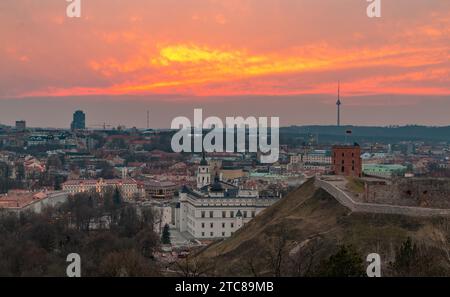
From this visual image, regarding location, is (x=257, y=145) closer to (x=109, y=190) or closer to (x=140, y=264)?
(x=109, y=190)

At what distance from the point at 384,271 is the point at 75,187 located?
83.0 m

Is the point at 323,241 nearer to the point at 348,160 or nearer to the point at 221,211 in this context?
the point at 348,160

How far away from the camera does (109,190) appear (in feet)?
291

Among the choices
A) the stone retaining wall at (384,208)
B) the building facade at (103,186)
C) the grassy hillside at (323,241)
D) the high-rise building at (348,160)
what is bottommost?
the building facade at (103,186)

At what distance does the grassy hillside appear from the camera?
26620mm

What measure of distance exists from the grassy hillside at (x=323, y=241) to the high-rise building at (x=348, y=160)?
6.70 metres

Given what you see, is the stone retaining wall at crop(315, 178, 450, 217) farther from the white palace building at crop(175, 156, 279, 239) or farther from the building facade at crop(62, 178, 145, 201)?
the building facade at crop(62, 178, 145, 201)

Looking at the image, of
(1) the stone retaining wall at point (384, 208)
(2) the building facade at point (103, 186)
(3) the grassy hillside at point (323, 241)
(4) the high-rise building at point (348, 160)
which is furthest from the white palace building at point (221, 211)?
(2) the building facade at point (103, 186)

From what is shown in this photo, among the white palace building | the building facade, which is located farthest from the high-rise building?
the building facade

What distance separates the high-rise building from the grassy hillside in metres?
6.70

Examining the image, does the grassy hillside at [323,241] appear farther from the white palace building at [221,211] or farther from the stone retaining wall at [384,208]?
the white palace building at [221,211]

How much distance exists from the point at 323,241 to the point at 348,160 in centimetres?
1674

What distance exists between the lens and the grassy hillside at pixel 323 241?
87.3 feet
